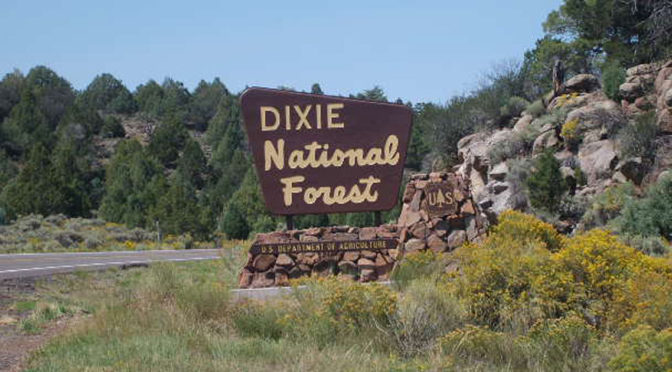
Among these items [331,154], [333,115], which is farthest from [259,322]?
[333,115]

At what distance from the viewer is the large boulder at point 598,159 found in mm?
28469

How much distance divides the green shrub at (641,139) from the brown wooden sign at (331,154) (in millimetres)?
13316

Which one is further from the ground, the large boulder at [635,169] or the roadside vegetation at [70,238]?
the large boulder at [635,169]

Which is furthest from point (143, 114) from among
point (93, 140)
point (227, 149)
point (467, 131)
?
point (467, 131)

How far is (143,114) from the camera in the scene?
369 ft

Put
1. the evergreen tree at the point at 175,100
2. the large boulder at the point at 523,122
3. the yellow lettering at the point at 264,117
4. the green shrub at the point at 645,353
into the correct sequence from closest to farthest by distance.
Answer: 1. the green shrub at the point at 645,353
2. the yellow lettering at the point at 264,117
3. the large boulder at the point at 523,122
4. the evergreen tree at the point at 175,100

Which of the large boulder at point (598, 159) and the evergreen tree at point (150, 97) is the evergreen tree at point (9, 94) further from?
the large boulder at point (598, 159)

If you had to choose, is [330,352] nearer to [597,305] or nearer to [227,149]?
[597,305]

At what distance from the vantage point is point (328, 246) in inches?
648

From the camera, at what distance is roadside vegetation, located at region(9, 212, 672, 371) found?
27.9 ft

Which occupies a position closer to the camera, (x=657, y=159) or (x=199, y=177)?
(x=657, y=159)

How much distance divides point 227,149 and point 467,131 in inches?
1810

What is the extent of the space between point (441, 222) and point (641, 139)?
1335 centimetres

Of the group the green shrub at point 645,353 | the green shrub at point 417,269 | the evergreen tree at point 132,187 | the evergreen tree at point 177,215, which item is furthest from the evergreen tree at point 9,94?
the green shrub at point 645,353
